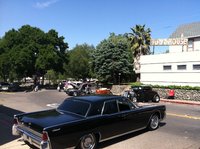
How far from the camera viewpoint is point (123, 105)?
9484 millimetres

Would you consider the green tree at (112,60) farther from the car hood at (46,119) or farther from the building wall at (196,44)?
the car hood at (46,119)

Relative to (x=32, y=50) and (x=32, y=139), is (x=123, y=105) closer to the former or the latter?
(x=32, y=139)

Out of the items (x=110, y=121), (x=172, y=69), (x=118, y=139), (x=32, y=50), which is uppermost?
(x=32, y=50)

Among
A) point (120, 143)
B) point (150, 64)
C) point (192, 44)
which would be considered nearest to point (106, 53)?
point (150, 64)

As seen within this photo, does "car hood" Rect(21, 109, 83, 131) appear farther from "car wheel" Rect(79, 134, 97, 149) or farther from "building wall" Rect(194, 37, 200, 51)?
"building wall" Rect(194, 37, 200, 51)

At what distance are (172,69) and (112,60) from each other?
9616mm

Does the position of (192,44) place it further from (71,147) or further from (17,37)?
(71,147)

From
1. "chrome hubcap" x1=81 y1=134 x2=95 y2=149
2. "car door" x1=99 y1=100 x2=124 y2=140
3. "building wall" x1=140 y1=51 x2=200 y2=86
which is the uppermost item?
"building wall" x1=140 y1=51 x2=200 y2=86

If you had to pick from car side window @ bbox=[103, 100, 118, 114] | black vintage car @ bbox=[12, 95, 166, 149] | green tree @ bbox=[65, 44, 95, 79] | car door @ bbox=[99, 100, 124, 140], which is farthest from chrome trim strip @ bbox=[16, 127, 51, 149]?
green tree @ bbox=[65, 44, 95, 79]

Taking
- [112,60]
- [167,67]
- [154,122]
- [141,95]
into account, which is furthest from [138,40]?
[154,122]

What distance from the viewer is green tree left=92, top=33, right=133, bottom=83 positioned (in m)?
39.2

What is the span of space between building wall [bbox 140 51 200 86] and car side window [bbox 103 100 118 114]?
73.8 ft

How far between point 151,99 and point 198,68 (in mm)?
7546

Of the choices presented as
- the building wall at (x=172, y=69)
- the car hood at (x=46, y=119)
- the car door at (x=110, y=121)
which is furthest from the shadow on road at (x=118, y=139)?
the building wall at (x=172, y=69)
